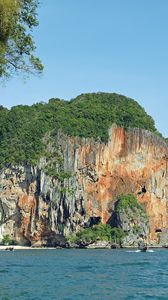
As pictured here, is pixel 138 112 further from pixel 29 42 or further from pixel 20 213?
pixel 29 42

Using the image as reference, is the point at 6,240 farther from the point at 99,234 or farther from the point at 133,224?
the point at 133,224

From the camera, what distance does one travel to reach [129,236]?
13612cm

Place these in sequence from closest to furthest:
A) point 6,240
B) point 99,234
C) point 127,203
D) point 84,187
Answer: point 6,240 < point 99,234 < point 84,187 < point 127,203

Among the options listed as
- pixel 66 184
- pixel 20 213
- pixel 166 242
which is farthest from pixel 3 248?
pixel 166 242

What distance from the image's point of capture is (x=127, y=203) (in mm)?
137625

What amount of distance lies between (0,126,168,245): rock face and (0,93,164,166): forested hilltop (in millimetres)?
2283

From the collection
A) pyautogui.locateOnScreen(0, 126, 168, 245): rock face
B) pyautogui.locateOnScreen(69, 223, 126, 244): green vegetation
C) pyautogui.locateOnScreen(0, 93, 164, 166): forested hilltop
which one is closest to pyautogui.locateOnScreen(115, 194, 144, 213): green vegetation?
pyautogui.locateOnScreen(0, 126, 168, 245): rock face

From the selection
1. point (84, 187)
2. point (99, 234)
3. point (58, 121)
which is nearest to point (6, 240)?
point (99, 234)

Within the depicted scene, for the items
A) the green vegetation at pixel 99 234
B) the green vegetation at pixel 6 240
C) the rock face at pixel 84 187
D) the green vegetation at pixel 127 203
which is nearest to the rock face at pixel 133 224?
the green vegetation at pixel 127 203

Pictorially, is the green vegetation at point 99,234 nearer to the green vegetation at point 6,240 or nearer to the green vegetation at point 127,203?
the green vegetation at point 127,203

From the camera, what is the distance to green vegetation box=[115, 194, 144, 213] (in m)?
137

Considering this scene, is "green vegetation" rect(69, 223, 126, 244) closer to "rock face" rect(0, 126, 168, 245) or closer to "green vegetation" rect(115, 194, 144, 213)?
"rock face" rect(0, 126, 168, 245)

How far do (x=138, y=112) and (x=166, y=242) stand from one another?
109ft

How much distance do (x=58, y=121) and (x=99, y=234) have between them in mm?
28998
